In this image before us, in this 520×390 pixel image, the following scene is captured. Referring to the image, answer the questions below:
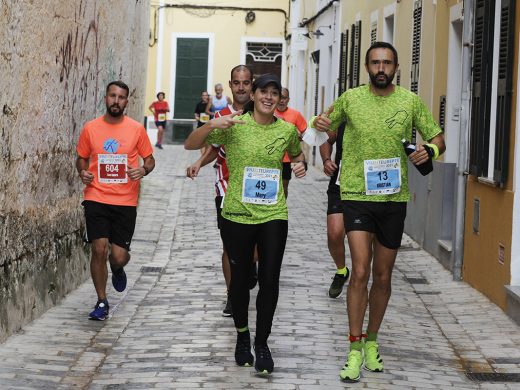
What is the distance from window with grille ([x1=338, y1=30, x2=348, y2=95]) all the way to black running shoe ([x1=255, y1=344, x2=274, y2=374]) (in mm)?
16813

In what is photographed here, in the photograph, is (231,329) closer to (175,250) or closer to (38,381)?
(38,381)

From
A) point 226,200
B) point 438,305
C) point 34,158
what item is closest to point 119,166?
point 34,158

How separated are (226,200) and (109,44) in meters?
4.99

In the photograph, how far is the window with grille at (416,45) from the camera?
1580 centimetres

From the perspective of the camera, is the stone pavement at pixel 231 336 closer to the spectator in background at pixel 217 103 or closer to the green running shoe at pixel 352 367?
the green running shoe at pixel 352 367

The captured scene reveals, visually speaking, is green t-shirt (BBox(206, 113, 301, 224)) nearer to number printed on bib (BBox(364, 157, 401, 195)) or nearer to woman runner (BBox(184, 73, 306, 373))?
woman runner (BBox(184, 73, 306, 373))

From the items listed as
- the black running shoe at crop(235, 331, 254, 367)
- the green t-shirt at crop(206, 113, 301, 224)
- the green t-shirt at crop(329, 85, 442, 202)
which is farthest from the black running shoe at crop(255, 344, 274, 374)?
the green t-shirt at crop(329, 85, 442, 202)

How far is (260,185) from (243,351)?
104 centimetres

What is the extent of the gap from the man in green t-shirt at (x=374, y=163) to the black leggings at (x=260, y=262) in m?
0.46

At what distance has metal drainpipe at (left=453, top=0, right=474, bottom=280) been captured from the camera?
38.8 feet

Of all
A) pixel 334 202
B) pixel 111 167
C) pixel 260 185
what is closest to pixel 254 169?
pixel 260 185

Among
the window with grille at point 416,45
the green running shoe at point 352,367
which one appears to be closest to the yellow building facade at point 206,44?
the window with grille at point 416,45

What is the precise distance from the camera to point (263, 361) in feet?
24.3

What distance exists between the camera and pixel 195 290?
10852 mm
